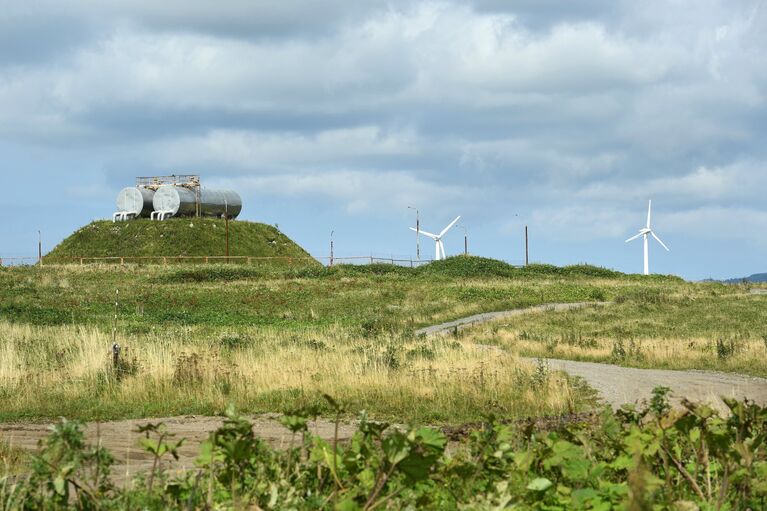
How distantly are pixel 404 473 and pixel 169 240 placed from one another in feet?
299

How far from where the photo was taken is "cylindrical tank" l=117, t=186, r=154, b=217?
101812 mm

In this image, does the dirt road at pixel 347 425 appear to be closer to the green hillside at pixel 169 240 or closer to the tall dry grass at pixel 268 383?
the tall dry grass at pixel 268 383

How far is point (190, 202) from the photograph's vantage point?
3994 inches

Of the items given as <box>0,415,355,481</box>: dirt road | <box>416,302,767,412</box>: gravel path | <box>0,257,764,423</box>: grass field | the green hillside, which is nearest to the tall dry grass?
<box>0,257,764,423</box>: grass field

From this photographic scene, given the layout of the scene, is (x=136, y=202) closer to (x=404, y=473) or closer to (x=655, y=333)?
(x=655, y=333)

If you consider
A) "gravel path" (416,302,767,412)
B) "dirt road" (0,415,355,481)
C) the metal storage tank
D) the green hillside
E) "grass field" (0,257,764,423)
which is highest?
the metal storage tank

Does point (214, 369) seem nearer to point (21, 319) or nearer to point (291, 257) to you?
point (21, 319)

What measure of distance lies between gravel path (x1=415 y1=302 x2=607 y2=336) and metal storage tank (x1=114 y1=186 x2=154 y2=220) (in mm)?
62678

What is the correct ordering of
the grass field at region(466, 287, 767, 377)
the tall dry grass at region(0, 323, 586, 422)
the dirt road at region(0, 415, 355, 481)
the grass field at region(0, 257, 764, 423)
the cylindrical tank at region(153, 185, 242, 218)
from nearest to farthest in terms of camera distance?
the dirt road at region(0, 415, 355, 481)
the tall dry grass at region(0, 323, 586, 422)
the grass field at region(0, 257, 764, 423)
the grass field at region(466, 287, 767, 377)
the cylindrical tank at region(153, 185, 242, 218)

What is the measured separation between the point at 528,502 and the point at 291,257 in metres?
92.3

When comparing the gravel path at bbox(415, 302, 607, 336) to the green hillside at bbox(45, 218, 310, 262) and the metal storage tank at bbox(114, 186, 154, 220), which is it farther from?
the metal storage tank at bbox(114, 186, 154, 220)

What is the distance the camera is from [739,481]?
6.03m

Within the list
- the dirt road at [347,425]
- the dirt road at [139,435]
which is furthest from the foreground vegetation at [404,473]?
the dirt road at [139,435]

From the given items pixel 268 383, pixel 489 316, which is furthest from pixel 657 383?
pixel 489 316
